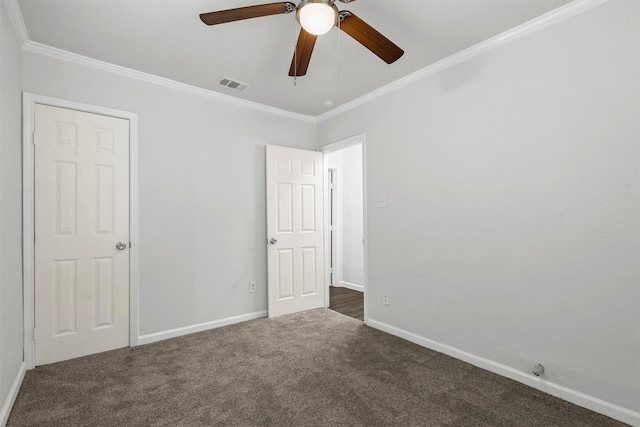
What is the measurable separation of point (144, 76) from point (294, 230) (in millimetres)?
2203

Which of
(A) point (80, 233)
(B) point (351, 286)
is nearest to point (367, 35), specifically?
(A) point (80, 233)

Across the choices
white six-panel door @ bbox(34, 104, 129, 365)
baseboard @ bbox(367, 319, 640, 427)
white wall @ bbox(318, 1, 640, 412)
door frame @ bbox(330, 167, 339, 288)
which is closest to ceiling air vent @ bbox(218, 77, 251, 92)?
white six-panel door @ bbox(34, 104, 129, 365)

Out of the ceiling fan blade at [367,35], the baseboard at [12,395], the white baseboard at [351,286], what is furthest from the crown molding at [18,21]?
the white baseboard at [351,286]

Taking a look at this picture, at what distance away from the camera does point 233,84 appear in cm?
316

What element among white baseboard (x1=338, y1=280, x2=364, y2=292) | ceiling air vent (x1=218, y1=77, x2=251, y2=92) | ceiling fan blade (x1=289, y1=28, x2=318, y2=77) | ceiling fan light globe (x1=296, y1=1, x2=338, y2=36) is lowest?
white baseboard (x1=338, y1=280, x2=364, y2=292)

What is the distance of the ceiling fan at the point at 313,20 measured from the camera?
151 cm

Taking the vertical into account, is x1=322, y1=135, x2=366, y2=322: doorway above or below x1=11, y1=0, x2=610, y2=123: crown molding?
below

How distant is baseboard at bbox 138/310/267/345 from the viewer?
2953mm

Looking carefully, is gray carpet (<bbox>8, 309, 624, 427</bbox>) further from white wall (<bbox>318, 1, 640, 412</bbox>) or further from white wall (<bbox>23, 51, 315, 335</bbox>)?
white wall (<bbox>23, 51, 315, 335</bbox>)

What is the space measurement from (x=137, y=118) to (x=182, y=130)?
0.40 m

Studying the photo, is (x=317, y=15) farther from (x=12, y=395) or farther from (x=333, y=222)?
(x=333, y=222)

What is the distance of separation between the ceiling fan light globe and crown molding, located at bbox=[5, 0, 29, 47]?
187 centimetres

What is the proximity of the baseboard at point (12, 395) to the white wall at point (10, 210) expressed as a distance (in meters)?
0.02

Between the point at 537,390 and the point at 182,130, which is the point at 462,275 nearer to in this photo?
the point at 537,390
